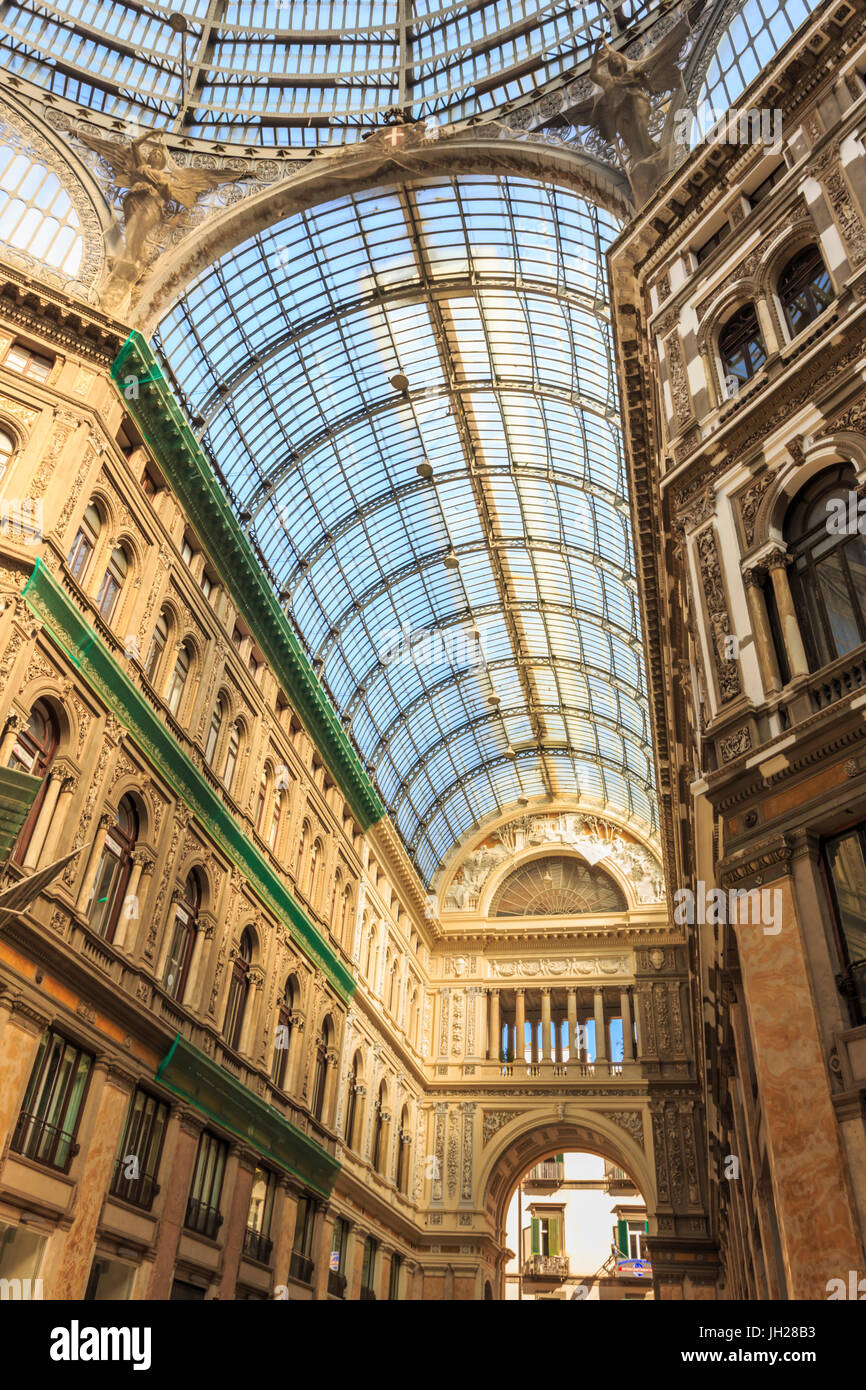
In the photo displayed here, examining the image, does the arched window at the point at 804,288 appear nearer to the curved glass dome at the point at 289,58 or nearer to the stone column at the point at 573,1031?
the curved glass dome at the point at 289,58

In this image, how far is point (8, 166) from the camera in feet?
76.9

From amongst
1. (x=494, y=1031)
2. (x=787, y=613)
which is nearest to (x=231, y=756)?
(x=787, y=613)

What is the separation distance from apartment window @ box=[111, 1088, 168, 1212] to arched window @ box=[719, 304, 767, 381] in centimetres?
1671

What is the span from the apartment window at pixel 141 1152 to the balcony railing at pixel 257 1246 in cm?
492

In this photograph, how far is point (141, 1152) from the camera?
19484 millimetres

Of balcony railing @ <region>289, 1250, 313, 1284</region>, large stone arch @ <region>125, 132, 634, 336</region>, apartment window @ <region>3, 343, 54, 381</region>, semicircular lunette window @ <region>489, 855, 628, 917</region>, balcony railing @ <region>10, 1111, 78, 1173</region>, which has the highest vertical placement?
large stone arch @ <region>125, 132, 634, 336</region>

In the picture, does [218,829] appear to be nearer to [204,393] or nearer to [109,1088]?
[109,1088]

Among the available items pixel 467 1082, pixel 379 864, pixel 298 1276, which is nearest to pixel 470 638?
pixel 379 864

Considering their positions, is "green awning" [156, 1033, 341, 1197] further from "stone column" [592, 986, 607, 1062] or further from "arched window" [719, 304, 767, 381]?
"arched window" [719, 304, 767, 381]

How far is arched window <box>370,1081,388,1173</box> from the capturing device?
1375 inches

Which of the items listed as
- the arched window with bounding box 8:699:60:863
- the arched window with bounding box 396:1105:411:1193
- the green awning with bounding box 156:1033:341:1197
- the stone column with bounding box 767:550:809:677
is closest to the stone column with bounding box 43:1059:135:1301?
the green awning with bounding box 156:1033:341:1197

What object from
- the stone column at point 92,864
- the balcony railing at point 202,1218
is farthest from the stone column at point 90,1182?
the balcony railing at point 202,1218

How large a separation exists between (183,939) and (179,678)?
5.94 m

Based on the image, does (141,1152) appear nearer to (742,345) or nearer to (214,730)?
(214,730)
